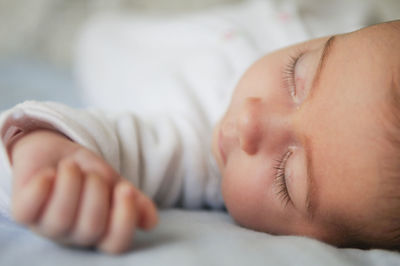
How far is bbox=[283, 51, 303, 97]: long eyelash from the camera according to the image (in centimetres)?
82

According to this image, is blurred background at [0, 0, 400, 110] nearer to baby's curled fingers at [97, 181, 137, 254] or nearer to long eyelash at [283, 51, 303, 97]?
long eyelash at [283, 51, 303, 97]

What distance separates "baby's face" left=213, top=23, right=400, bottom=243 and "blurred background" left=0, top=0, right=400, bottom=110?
2.23ft

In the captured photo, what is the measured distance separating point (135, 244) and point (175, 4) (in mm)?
1895

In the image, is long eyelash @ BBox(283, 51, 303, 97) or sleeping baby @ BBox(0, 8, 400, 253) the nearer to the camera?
sleeping baby @ BBox(0, 8, 400, 253)

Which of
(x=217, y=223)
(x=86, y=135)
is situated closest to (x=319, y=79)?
(x=217, y=223)

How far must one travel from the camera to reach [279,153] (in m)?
0.78

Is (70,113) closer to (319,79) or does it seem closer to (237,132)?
(237,132)

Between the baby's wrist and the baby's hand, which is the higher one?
the baby's wrist

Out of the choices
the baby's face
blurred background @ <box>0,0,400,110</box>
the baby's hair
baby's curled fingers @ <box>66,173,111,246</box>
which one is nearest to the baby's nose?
the baby's face

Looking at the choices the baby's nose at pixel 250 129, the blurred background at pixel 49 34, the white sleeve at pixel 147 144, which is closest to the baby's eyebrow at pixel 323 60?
the baby's nose at pixel 250 129

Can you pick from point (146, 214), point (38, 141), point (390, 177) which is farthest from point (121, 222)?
point (390, 177)

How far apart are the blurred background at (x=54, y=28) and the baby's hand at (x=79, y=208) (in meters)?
0.94

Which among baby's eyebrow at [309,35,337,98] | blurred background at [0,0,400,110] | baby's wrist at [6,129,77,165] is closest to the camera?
baby's wrist at [6,129,77,165]

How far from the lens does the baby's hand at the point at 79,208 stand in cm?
49
